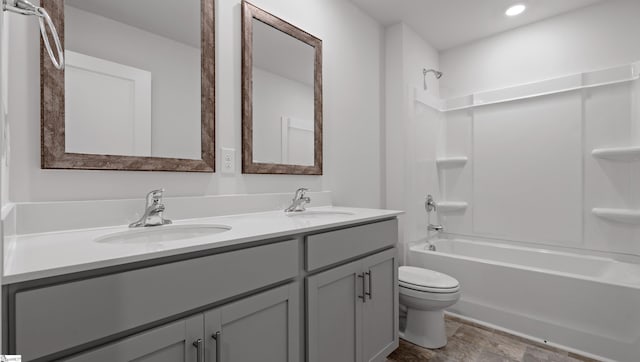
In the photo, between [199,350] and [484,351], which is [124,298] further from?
[484,351]

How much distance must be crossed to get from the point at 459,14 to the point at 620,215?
2005 millimetres

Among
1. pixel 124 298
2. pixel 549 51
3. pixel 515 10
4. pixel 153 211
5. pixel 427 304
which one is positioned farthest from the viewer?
pixel 549 51

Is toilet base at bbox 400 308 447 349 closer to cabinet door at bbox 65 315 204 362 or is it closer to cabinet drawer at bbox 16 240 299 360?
cabinet drawer at bbox 16 240 299 360

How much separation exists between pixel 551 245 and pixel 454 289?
1.35 m

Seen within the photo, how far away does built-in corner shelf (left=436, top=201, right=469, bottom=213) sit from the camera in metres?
3.05

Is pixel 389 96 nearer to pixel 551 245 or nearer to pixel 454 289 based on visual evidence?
pixel 454 289

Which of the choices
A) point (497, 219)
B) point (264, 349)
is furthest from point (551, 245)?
point (264, 349)

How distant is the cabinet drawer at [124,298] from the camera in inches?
24.3

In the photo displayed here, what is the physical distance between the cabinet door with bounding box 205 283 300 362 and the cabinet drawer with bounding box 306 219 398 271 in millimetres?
161

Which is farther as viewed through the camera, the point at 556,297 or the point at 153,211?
the point at 556,297

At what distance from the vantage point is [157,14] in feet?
4.34

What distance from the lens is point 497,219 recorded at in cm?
285

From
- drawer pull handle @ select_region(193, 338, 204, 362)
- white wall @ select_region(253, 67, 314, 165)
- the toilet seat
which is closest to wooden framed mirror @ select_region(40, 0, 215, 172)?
white wall @ select_region(253, 67, 314, 165)

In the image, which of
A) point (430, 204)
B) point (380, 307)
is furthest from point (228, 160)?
point (430, 204)
